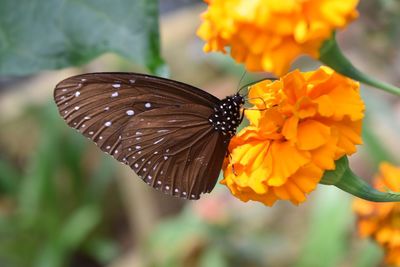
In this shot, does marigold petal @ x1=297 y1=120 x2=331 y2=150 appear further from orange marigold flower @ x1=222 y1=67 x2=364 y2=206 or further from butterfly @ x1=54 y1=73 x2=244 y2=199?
butterfly @ x1=54 y1=73 x2=244 y2=199

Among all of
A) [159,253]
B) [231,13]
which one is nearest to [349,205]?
[159,253]

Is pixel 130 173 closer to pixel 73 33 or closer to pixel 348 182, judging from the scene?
pixel 73 33

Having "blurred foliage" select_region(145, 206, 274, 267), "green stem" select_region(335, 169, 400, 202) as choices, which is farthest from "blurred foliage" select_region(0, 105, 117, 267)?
"green stem" select_region(335, 169, 400, 202)

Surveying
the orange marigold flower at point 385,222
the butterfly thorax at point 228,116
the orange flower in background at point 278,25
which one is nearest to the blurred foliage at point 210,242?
the orange marigold flower at point 385,222

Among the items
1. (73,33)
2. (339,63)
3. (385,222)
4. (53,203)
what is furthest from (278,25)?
(53,203)

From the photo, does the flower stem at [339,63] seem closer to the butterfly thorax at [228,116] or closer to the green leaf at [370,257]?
the butterfly thorax at [228,116]

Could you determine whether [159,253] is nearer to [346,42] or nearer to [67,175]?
[67,175]
